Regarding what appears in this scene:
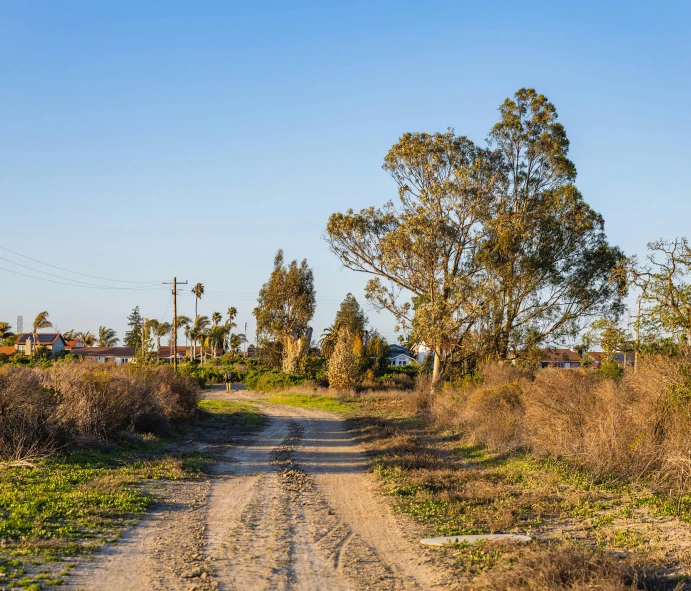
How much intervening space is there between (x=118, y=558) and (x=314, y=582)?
237 centimetres

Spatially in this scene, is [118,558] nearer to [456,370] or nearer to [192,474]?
[192,474]

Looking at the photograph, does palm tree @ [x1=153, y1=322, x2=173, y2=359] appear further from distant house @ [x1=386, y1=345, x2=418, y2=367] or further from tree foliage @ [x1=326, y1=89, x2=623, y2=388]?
tree foliage @ [x1=326, y1=89, x2=623, y2=388]

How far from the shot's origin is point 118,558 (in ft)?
26.3

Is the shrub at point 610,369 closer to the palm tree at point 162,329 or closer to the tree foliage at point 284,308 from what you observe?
the tree foliage at point 284,308

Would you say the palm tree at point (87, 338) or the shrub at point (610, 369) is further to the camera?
the palm tree at point (87, 338)

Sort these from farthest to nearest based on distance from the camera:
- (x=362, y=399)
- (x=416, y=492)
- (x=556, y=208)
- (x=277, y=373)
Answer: (x=277, y=373)
(x=362, y=399)
(x=556, y=208)
(x=416, y=492)

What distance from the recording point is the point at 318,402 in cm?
4425

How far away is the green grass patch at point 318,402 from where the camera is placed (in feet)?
129

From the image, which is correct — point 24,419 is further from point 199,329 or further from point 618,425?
point 199,329

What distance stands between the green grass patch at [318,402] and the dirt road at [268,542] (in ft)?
76.8

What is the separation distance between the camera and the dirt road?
24.5 ft

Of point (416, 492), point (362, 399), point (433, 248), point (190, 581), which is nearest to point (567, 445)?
point (416, 492)

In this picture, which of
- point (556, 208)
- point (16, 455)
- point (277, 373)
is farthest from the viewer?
point (277, 373)

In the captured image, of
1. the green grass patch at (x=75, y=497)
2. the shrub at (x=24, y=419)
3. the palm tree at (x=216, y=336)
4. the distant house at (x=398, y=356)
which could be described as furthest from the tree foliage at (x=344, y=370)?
the palm tree at (x=216, y=336)
